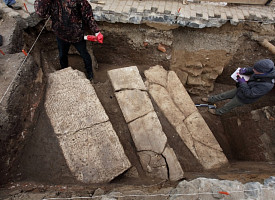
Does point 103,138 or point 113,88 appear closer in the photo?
point 103,138

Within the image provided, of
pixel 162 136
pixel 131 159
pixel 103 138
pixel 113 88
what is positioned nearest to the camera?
pixel 103 138

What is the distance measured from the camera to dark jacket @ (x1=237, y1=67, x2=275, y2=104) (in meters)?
Result: 2.77

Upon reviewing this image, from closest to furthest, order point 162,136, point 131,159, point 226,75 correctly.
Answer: point 131,159 < point 162,136 < point 226,75

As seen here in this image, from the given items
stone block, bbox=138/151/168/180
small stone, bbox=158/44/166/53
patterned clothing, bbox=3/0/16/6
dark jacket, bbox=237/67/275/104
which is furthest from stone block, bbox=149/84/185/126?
patterned clothing, bbox=3/0/16/6

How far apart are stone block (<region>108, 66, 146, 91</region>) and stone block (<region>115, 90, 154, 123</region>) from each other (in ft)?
0.31

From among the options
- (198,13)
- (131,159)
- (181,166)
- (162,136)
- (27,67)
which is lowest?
(181,166)

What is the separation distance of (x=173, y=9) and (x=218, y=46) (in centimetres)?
121

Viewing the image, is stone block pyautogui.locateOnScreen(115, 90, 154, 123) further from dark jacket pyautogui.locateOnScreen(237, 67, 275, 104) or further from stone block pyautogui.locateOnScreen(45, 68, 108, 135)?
dark jacket pyautogui.locateOnScreen(237, 67, 275, 104)

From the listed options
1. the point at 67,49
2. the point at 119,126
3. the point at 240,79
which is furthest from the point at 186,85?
the point at 67,49

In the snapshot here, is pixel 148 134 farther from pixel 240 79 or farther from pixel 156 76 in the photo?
pixel 240 79

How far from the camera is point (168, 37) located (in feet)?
11.6

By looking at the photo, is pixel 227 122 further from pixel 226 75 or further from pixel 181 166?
pixel 181 166

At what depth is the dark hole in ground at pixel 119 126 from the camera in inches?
78.5

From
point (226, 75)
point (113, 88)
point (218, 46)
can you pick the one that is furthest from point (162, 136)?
point (226, 75)
